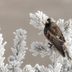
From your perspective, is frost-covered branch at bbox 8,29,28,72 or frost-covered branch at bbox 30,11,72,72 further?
frost-covered branch at bbox 30,11,72,72

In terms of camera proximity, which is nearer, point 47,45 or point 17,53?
point 17,53

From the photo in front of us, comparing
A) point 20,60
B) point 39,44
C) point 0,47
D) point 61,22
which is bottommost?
point 20,60

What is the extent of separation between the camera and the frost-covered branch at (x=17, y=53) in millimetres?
1294

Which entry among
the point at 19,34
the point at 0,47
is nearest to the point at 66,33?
the point at 19,34

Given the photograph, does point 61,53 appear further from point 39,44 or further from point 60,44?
point 60,44

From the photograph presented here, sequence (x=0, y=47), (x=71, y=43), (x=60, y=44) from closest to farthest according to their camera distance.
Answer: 1. (x=0, y=47)
2. (x=71, y=43)
3. (x=60, y=44)

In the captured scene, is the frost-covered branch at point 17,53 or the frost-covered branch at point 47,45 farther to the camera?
the frost-covered branch at point 47,45

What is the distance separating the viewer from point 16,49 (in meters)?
1.31

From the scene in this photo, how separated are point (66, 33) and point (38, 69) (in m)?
0.49

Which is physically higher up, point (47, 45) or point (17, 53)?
point (47, 45)

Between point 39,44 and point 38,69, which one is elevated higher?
point 39,44

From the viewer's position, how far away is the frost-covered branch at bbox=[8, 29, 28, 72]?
1.29 metres

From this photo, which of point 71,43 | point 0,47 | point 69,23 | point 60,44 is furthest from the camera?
point 60,44

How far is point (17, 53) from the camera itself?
131 cm
